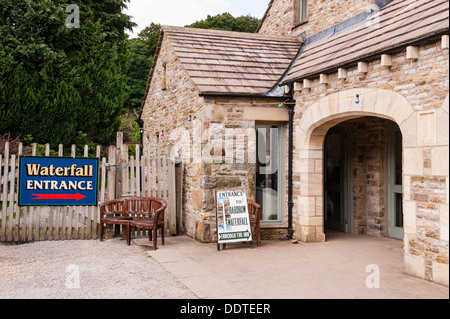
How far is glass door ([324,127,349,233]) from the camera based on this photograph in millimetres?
9820

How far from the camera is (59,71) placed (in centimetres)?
1548

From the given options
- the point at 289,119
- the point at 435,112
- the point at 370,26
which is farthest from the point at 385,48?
the point at 289,119

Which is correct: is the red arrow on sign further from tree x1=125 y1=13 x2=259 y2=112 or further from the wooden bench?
tree x1=125 y1=13 x2=259 y2=112

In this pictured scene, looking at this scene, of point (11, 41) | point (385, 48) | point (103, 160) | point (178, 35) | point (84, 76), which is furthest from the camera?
point (84, 76)

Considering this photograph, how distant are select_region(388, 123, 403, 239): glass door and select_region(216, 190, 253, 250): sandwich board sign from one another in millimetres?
3192

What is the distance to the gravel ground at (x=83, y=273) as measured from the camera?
5086 millimetres

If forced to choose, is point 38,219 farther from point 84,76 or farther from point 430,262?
point 84,76

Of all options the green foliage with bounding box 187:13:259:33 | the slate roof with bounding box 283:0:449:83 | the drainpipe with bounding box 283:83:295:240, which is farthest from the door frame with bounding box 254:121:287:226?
the green foliage with bounding box 187:13:259:33

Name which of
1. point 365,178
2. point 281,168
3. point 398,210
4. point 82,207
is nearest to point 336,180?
point 365,178

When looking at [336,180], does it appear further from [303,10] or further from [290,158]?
[303,10]

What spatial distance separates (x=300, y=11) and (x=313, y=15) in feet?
3.32

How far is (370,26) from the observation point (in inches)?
317

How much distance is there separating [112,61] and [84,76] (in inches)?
53.1

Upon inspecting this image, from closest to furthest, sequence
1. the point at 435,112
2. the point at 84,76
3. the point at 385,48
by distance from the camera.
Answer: the point at 435,112 < the point at 385,48 < the point at 84,76
